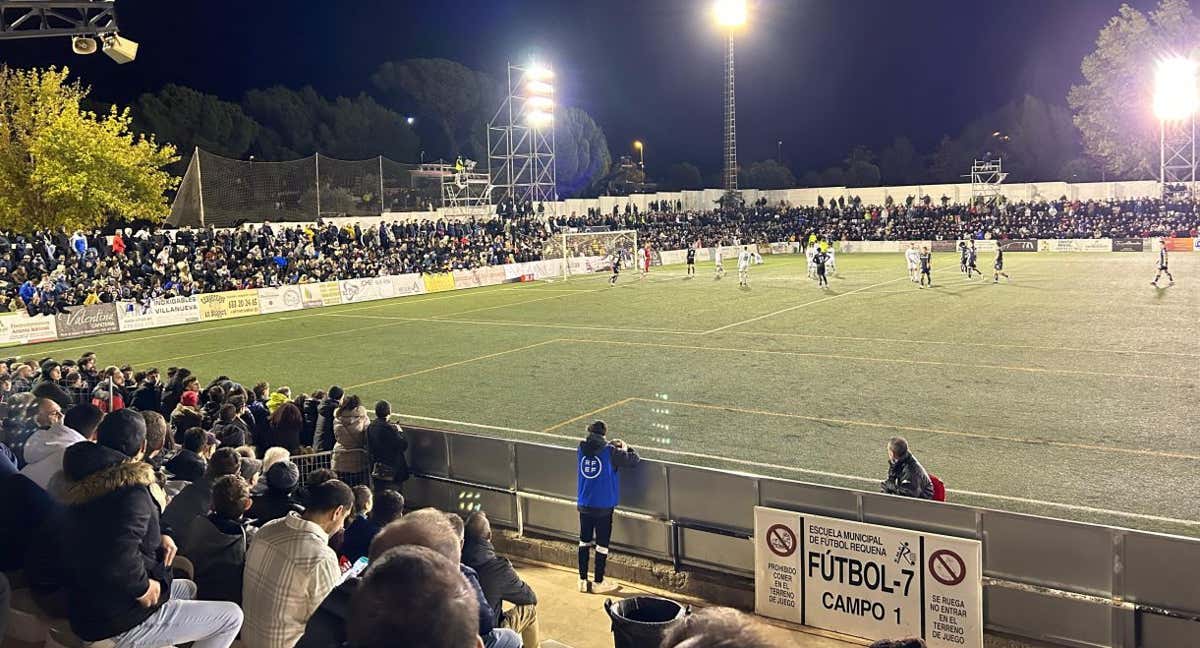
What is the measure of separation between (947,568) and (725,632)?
5458 millimetres

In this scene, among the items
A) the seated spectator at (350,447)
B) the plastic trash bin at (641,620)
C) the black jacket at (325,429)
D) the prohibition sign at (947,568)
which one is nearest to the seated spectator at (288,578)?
the plastic trash bin at (641,620)

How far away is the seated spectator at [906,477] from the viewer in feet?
26.5

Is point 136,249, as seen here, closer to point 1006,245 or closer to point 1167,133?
point 1006,245

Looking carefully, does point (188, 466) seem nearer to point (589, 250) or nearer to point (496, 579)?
point (496, 579)

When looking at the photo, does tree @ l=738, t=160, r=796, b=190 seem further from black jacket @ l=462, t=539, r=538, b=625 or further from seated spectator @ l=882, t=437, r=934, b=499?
black jacket @ l=462, t=539, r=538, b=625

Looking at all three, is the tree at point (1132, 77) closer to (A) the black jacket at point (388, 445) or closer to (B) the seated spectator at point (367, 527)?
(A) the black jacket at point (388, 445)

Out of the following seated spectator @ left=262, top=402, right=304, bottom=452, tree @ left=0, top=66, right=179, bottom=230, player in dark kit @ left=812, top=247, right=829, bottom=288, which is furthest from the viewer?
tree @ left=0, top=66, right=179, bottom=230

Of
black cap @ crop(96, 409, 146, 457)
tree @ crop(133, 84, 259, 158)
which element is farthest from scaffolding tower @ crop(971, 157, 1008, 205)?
black cap @ crop(96, 409, 146, 457)

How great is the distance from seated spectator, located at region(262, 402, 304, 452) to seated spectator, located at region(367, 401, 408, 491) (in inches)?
36.9

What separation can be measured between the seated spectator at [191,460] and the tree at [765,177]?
100280 mm

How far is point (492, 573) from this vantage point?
226 inches

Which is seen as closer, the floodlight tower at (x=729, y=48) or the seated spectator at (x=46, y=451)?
the seated spectator at (x=46, y=451)

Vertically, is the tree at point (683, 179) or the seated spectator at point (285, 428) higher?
the tree at point (683, 179)

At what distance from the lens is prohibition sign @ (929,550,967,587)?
6.80 m
